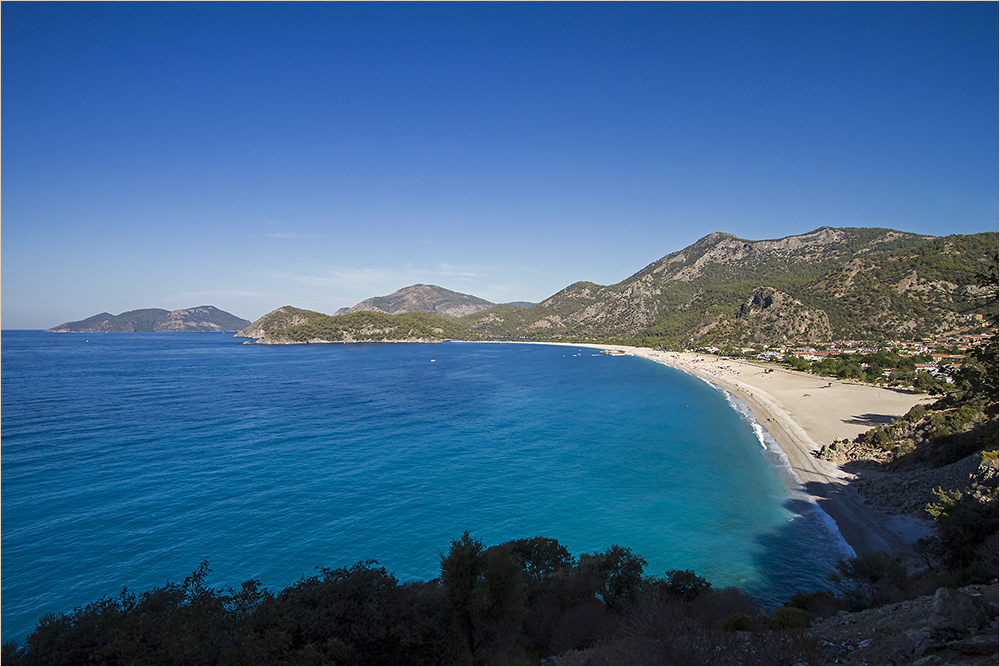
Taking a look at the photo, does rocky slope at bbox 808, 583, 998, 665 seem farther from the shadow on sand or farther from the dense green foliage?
the shadow on sand

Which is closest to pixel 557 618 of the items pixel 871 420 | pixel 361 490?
pixel 361 490

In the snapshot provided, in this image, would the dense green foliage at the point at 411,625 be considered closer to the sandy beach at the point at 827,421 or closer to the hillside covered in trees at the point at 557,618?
the hillside covered in trees at the point at 557,618

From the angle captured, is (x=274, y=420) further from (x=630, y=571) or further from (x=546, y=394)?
(x=630, y=571)

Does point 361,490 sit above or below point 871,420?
below

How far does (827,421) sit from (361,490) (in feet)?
146

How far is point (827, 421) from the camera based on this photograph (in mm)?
43406

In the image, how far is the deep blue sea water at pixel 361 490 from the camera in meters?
19.3

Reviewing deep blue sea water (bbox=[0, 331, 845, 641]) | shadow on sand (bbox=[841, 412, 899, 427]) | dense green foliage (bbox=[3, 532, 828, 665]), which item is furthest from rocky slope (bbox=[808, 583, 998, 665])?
shadow on sand (bbox=[841, 412, 899, 427])

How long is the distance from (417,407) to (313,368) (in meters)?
53.9

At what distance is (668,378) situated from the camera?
282 feet

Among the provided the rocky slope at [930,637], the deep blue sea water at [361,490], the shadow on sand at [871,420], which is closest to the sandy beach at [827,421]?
the shadow on sand at [871,420]

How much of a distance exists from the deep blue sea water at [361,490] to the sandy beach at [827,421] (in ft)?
5.10

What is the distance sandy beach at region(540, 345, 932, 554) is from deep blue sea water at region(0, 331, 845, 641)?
156 centimetres

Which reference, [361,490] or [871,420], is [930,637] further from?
[871,420]
